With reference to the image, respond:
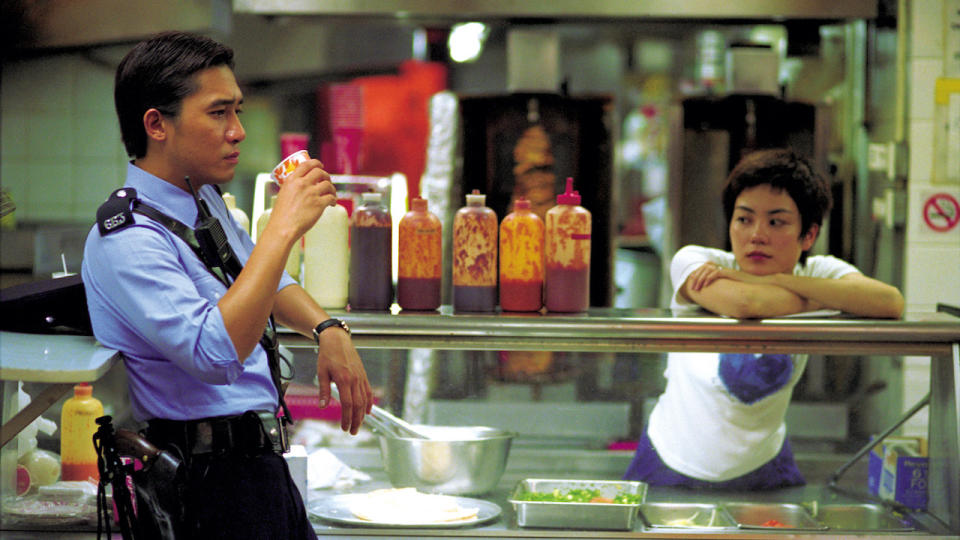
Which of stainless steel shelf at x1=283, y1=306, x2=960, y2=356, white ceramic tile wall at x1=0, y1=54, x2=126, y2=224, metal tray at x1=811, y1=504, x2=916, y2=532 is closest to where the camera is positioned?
stainless steel shelf at x1=283, y1=306, x2=960, y2=356

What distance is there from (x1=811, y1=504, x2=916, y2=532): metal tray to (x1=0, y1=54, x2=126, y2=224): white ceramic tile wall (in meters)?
3.94

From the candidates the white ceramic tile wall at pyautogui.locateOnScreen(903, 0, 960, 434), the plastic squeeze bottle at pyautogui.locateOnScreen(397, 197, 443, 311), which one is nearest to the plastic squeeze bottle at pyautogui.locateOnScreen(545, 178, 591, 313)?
the plastic squeeze bottle at pyautogui.locateOnScreen(397, 197, 443, 311)

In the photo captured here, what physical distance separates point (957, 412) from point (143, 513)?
65.4 inches

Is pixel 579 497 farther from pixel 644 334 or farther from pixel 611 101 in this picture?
pixel 611 101

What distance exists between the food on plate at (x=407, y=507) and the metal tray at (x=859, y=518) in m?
0.80

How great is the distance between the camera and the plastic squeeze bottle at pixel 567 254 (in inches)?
90.6

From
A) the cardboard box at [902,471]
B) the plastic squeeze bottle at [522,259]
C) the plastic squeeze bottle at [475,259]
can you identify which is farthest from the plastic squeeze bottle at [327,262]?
the cardboard box at [902,471]

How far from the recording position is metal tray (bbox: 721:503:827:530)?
232 cm

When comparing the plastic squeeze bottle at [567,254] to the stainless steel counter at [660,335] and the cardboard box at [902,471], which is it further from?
the cardboard box at [902,471]

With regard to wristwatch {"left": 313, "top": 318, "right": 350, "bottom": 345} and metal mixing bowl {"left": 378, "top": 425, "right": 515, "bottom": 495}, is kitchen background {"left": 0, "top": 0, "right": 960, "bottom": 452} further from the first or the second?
wristwatch {"left": 313, "top": 318, "right": 350, "bottom": 345}

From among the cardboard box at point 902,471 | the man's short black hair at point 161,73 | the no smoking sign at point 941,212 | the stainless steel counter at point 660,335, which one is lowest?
the cardboard box at point 902,471

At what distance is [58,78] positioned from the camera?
516 cm

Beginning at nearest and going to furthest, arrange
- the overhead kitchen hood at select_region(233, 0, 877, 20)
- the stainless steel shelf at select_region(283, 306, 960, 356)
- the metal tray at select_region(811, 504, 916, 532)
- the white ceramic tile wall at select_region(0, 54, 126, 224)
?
the stainless steel shelf at select_region(283, 306, 960, 356)
the metal tray at select_region(811, 504, 916, 532)
the overhead kitchen hood at select_region(233, 0, 877, 20)
the white ceramic tile wall at select_region(0, 54, 126, 224)

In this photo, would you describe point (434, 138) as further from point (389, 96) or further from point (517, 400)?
point (517, 400)
